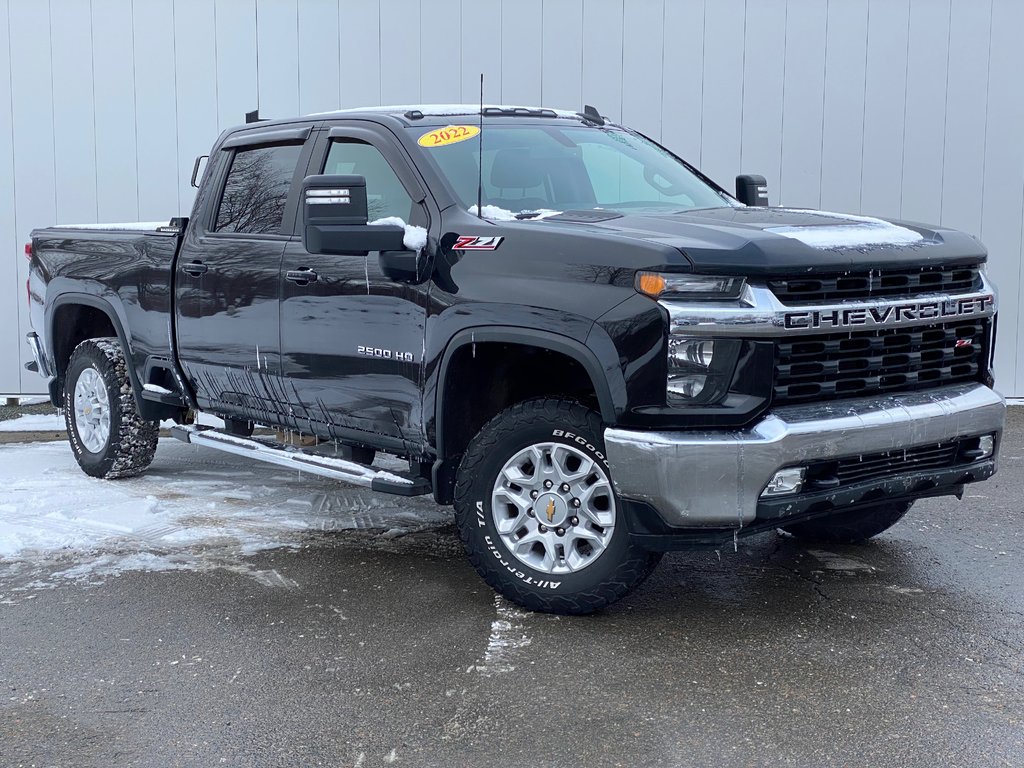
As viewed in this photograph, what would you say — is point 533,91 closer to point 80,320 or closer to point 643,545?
point 80,320

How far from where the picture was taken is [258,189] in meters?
6.09

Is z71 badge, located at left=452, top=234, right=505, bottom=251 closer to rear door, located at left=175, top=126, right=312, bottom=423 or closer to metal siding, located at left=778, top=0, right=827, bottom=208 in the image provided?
rear door, located at left=175, top=126, right=312, bottom=423

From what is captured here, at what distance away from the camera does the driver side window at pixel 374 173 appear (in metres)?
5.20

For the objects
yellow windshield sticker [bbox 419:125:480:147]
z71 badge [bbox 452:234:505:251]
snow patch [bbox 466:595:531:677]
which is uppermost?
yellow windshield sticker [bbox 419:125:480:147]

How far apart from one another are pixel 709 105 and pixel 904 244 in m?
5.72

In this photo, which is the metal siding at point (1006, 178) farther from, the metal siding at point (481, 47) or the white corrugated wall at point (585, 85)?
the metal siding at point (481, 47)

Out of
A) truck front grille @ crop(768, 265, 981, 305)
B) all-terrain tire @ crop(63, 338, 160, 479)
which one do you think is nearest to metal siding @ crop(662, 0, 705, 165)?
all-terrain tire @ crop(63, 338, 160, 479)

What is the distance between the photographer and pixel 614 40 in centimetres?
990

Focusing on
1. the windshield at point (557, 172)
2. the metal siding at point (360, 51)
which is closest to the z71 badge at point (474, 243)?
the windshield at point (557, 172)

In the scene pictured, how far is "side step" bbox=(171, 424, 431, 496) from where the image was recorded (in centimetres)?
508

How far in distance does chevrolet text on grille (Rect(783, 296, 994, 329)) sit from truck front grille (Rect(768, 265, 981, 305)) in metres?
0.06

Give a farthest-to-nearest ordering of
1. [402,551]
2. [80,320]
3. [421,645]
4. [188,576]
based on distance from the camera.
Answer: [80,320]
[402,551]
[188,576]
[421,645]

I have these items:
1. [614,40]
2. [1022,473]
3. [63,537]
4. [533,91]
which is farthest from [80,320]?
[1022,473]

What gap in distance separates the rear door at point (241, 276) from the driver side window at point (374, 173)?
0.22 metres
